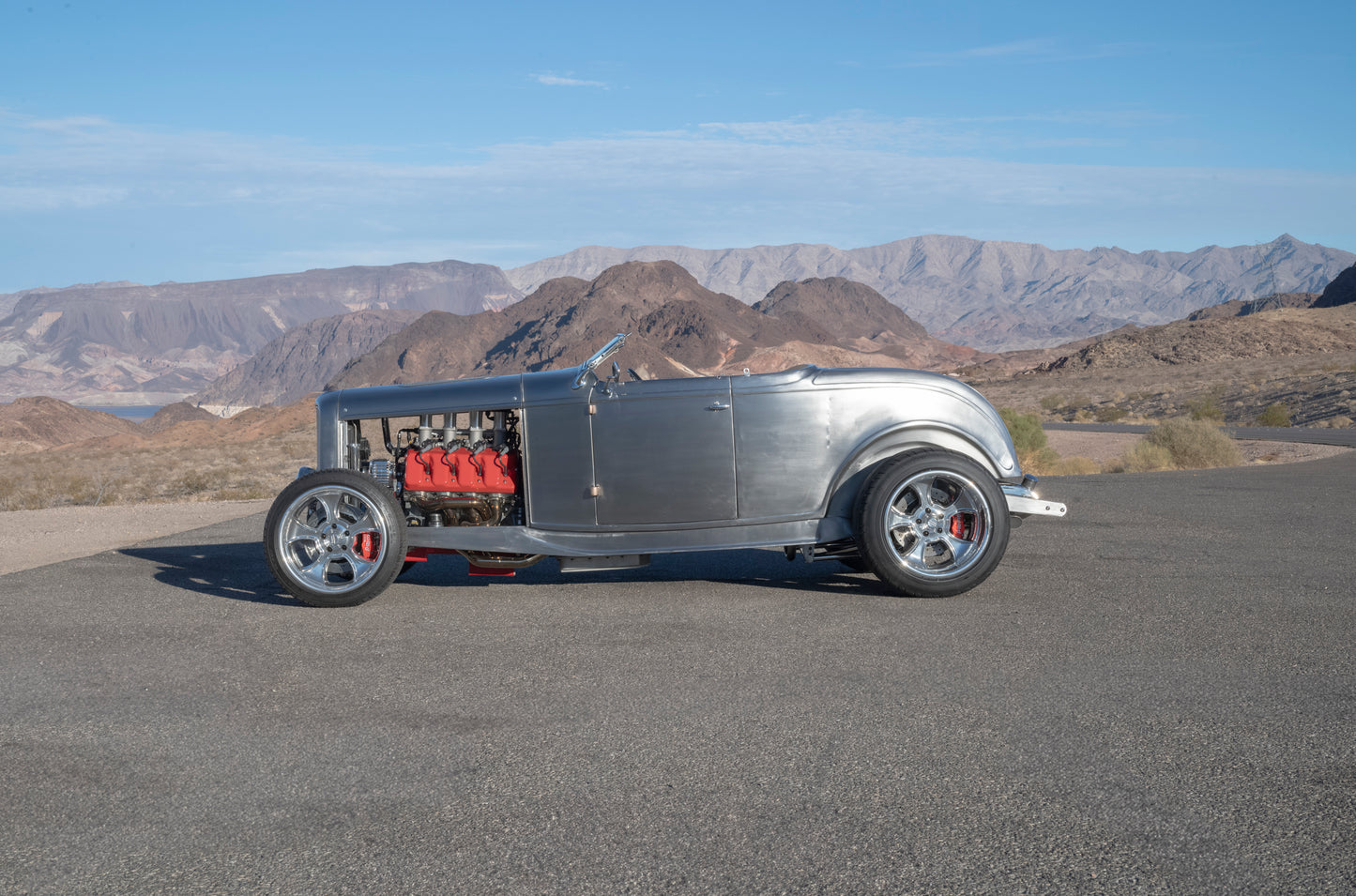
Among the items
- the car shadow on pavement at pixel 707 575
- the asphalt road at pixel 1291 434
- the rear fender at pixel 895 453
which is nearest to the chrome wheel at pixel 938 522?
the rear fender at pixel 895 453

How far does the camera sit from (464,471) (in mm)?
6934

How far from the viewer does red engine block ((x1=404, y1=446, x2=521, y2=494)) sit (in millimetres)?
6926

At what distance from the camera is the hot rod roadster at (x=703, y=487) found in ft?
21.4

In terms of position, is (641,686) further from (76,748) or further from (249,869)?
(76,748)

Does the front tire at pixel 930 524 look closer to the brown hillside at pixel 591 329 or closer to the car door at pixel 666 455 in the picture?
the car door at pixel 666 455

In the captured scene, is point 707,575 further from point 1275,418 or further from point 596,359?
point 1275,418

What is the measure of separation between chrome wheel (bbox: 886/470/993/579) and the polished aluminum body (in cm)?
Answer: 31

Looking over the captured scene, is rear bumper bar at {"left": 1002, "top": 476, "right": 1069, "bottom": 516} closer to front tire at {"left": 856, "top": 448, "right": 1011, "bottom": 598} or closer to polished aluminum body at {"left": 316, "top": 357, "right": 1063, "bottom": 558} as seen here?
polished aluminum body at {"left": 316, "top": 357, "right": 1063, "bottom": 558}

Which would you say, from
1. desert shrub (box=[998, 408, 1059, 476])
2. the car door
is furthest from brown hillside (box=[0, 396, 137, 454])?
the car door

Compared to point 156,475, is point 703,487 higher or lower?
higher

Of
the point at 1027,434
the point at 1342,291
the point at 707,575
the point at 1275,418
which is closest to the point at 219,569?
the point at 707,575

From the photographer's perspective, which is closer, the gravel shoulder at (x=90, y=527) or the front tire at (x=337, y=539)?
the front tire at (x=337, y=539)

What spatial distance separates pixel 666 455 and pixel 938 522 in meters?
1.80

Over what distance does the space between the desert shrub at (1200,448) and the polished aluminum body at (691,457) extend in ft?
56.4
